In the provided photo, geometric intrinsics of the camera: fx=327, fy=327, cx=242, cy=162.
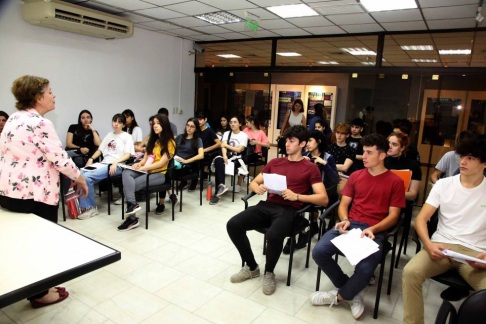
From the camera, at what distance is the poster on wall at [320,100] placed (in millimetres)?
10255

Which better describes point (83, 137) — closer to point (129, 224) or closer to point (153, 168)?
point (153, 168)

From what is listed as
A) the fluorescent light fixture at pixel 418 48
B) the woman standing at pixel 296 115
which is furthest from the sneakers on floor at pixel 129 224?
the fluorescent light fixture at pixel 418 48

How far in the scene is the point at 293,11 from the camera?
4527mm

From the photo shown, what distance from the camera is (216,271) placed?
2.97 meters

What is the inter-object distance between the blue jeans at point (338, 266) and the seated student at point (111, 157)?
2.84m

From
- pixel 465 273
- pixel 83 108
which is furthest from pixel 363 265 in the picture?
pixel 83 108

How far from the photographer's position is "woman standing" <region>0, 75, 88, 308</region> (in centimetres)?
204

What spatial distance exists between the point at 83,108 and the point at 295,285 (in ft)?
14.7

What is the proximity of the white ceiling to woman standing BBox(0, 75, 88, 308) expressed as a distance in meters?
2.83

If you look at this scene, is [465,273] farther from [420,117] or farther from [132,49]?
[132,49]

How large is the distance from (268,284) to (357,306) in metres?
0.68

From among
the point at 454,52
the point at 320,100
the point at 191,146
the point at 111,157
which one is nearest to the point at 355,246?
the point at 191,146

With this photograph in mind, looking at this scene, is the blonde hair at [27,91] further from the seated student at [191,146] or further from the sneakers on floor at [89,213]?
the seated student at [191,146]

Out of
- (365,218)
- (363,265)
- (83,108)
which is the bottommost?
(363,265)
